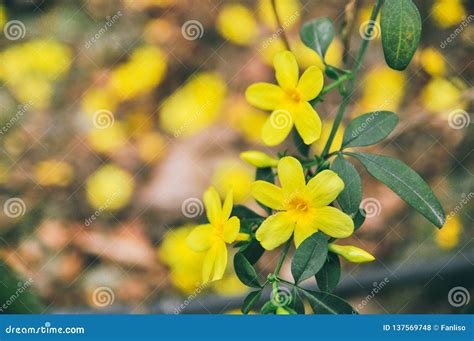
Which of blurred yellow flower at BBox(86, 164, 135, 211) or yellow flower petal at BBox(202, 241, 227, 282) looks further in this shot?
blurred yellow flower at BBox(86, 164, 135, 211)

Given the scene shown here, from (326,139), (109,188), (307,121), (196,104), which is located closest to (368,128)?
(307,121)

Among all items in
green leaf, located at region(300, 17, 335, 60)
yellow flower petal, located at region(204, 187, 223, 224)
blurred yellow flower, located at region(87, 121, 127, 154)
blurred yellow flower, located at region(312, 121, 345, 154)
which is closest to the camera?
yellow flower petal, located at region(204, 187, 223, 224)

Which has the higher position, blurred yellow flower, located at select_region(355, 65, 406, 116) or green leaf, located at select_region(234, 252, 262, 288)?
blurred yellow flower, located at select_region(355, 65, 406, 116)

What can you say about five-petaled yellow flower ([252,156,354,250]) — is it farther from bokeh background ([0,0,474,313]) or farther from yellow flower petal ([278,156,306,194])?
bokeh background ([0,0,474,313])

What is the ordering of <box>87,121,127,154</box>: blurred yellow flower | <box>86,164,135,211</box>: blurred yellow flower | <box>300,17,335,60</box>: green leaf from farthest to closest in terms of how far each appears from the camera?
<box>87,121,127,154</box>: blurred yellow flower
<box>86,164,135,211</box>: blurred yellow flower
<box>300,17,335,60</box>: green leaf

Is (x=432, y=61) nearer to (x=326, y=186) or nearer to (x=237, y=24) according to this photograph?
(x=237, y=24)

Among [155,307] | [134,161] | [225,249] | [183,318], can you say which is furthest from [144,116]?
[225,249]

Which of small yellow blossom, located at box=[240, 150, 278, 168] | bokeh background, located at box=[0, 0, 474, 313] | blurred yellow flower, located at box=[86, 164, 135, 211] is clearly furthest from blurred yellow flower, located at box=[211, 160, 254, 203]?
small yellow blossom, located at box=[240, 150, 278, 168]
